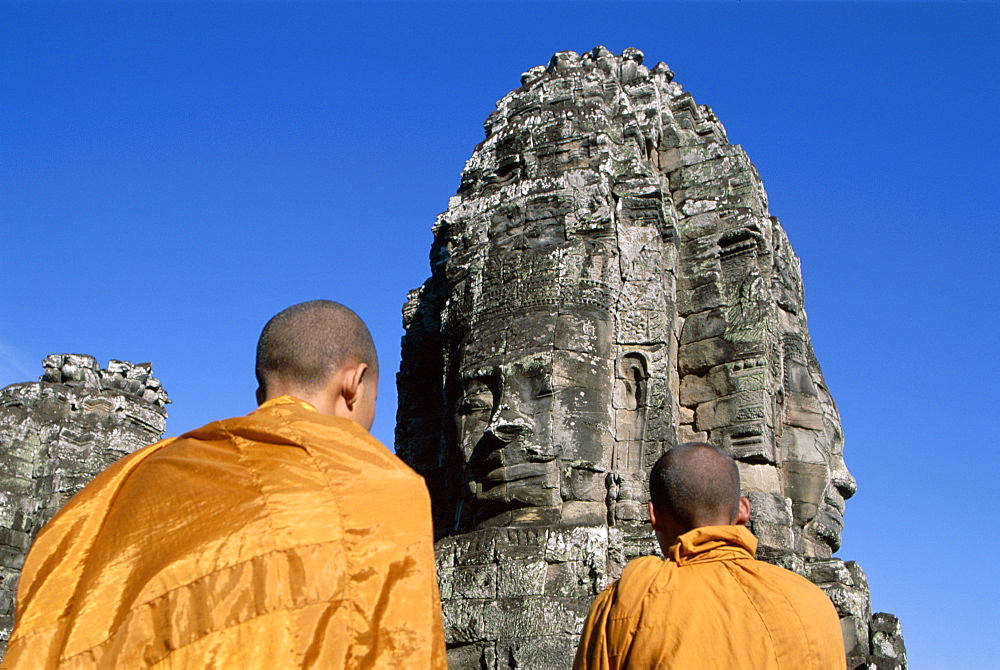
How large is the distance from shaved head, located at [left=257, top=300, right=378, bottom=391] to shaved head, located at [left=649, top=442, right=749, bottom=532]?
4.54ft

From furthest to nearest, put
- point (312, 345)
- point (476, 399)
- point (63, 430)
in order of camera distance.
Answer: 1. point (63, 430)
2. point (476, 399)
3. point (312, 345)

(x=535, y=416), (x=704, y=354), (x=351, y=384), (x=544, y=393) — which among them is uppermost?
(x=704, y=354)

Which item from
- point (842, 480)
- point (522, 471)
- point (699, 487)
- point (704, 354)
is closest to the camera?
point (699, 487)

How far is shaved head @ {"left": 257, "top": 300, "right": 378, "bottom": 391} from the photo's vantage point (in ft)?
8.39

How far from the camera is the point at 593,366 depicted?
9203 mm

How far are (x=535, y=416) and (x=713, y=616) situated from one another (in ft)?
19.1

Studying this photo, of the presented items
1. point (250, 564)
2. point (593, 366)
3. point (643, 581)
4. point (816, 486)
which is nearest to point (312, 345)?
point (250, 564)

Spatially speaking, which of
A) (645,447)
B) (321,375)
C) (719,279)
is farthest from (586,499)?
(321,375)

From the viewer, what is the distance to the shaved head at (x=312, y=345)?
2559 mm

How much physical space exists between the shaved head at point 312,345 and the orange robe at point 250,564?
223 millimetres

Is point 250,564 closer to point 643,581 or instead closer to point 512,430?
point 643,581

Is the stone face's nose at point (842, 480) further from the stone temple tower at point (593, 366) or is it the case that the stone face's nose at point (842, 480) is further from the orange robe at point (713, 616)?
the orange robe at point (713, 616)

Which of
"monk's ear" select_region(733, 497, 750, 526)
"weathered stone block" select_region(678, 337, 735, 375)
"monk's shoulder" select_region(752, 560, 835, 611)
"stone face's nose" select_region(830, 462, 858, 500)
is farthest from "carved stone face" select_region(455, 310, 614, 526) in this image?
"monk's shoulder" select_region(752, 560, 835, 611)

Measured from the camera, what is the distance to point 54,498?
12.1 m
